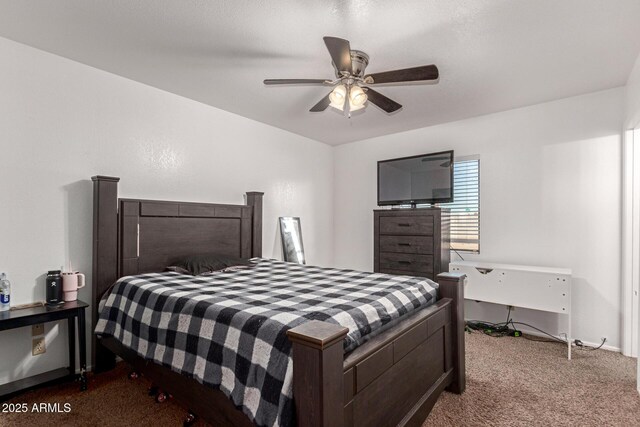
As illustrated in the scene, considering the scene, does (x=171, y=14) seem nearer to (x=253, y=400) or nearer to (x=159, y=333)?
(x=159, y=333)

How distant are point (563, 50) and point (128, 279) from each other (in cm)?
362

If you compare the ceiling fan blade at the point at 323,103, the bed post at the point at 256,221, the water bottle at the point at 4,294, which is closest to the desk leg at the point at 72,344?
the water bottle at the point at 4,294

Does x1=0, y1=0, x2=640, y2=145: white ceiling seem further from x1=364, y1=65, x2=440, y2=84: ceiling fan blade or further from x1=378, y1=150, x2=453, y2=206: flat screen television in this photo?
x1=378, y1=150, x2=453, y2=206: flat screen television

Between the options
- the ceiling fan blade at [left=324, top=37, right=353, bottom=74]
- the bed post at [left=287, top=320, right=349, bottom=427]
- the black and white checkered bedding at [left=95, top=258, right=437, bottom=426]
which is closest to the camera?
the bed post at [left=287, top=320, right=349, bottom=427]

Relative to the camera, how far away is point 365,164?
16.0ft

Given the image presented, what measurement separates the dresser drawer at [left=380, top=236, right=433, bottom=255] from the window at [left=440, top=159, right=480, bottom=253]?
474 mm

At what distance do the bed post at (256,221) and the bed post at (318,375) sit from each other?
2678 mm

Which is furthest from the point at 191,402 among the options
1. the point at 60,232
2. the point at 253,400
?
the point at 60,232

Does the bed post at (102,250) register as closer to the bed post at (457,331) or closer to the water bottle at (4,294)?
the water bottle at (4,294)

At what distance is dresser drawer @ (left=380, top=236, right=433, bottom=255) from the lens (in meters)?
3.74

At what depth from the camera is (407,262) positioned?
390 cm

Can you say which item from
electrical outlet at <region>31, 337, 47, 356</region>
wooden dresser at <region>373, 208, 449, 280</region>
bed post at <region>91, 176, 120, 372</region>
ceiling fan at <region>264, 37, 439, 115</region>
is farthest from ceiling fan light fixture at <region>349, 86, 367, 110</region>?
electrical outlet at <region>31, 337, 47, 356</region>

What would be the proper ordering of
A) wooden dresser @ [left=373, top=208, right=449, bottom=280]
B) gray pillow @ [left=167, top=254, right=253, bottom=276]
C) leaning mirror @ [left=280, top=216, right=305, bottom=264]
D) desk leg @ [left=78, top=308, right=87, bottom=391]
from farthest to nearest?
leaning mirror @ [left=280, top=216, right=305, bottom=264], wooden dresser @ [left=373, top=208, right=449, bottom=280], gray pillow @ [left=167, top=254, right=253, bottom=276], desk leg @ [left=78, top=308, right=87, bottom=391]

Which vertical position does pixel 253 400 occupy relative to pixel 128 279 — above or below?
below
